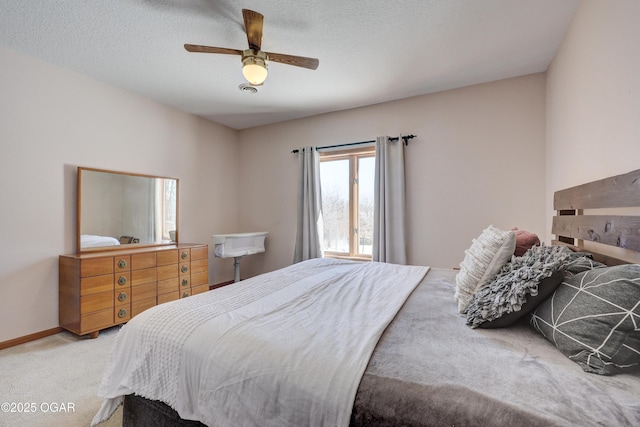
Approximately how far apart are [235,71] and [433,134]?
89.4 inches

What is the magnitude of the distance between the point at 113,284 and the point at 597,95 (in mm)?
3957

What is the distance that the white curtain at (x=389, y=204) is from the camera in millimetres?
3309

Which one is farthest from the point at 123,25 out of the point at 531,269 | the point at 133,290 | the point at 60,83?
the point at 531,269

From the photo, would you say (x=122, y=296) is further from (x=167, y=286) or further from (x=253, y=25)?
(x=253, y=25)

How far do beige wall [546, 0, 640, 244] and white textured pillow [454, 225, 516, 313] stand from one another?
0.64 metres

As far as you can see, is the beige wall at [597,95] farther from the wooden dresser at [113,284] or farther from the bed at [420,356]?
the wooden dresser at [113,284]

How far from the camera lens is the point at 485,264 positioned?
4.38 feet

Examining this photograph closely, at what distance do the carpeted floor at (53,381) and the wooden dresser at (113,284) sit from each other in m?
0.19

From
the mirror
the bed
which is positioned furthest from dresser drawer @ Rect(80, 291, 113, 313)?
the bed

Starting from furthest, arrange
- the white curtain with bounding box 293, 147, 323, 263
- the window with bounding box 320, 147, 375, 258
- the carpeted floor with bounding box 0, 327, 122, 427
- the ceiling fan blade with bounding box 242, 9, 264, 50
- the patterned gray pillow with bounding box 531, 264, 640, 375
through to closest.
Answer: the white curtain with bounding box 293, 147, 323, 263, the window with bounding box 320, 147, 375, 258, the ceiling fan blade with bounding box 242, 9, 264, 50, the carpeted floor with bounding box 0, 327, 122, 427, the patterned gray pillow with bounding box 531, 264, 640, 375

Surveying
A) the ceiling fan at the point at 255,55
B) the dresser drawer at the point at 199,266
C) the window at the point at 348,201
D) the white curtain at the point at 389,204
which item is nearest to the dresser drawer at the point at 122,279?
the dresser drawer at the point at 199,266

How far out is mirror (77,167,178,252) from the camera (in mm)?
2824

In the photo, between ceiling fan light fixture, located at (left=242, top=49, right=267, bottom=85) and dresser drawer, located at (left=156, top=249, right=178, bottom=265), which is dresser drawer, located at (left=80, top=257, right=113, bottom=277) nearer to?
dresser drawer, located at (left=156, top=249, right=178, bottom=265)

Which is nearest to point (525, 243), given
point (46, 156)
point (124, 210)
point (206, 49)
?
point (206, 49)
